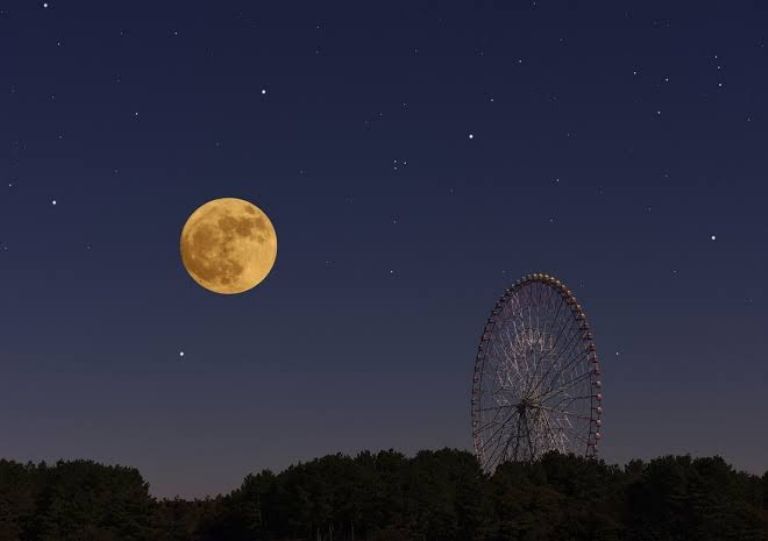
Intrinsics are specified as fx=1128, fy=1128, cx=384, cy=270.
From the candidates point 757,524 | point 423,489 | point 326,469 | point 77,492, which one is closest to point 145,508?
point 77,492

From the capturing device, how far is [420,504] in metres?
124

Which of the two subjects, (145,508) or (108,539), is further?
(145,508)

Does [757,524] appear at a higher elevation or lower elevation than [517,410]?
lower

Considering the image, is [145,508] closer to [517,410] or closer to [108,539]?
[108,539]

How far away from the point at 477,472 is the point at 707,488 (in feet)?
95.8

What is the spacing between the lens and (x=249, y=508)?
136875 millimetres

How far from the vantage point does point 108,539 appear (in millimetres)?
120250

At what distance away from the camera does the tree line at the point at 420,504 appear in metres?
119

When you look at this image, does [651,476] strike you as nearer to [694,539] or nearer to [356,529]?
[694,539]

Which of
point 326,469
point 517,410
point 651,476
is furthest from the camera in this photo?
point 326,469

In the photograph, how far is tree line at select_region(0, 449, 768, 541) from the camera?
118938mm

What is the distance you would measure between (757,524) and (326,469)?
47.8 m

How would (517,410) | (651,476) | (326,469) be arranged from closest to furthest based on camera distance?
(517,410)
(651,476)
(326,469)

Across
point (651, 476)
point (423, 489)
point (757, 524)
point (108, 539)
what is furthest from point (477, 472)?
point (108, 539)
